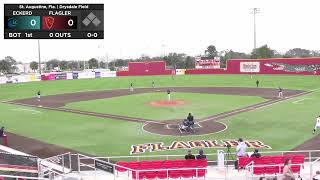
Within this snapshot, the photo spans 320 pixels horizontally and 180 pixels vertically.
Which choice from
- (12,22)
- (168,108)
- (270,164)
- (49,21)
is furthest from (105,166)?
(168,108)

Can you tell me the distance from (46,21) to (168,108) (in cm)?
2735

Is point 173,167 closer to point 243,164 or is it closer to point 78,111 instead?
point 243,164

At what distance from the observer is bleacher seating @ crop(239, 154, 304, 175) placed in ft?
54.0

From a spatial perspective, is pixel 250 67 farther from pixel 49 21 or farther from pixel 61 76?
pixel 49 21

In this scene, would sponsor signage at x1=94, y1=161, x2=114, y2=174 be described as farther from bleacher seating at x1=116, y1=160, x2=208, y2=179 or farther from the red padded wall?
the red padded wall

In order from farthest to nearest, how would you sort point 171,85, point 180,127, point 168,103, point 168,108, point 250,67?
point 250,67 < point 171,85 < point 168,103 < point 168,108 < point 180,127

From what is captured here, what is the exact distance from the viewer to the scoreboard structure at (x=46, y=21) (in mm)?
17797

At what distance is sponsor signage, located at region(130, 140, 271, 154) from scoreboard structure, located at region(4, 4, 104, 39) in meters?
10.3

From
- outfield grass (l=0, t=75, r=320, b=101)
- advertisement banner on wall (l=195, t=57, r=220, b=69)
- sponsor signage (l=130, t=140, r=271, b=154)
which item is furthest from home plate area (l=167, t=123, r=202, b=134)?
advertisement banner on wall (l=195, t=57, r=220, b=69)

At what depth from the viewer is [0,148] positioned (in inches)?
995

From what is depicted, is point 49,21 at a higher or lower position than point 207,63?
higher

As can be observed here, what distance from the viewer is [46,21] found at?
58.6ft

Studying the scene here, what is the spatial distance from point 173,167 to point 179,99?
117 ft

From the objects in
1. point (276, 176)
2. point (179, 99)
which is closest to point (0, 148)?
point (276, 176)
